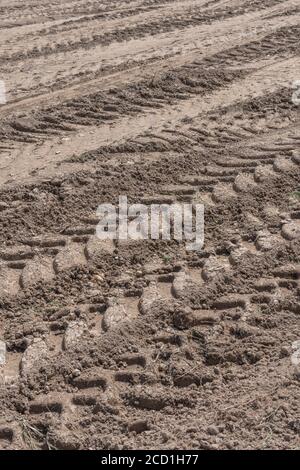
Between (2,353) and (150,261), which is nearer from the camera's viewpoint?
(2,353)

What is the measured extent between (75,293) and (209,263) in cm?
103

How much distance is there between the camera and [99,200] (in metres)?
5.82

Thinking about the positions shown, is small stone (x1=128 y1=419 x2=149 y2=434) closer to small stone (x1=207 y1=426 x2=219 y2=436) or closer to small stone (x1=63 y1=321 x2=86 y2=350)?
small stone (x1=207 y1=426 x2=219 y2=436)

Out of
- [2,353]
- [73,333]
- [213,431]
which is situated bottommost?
[213,431]

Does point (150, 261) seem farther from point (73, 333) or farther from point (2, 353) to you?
point (2, 353)

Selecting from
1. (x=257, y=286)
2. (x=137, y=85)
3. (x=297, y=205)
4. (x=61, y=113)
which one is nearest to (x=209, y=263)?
(x=257, y=286)

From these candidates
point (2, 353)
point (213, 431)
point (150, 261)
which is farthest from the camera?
point (150, 261)

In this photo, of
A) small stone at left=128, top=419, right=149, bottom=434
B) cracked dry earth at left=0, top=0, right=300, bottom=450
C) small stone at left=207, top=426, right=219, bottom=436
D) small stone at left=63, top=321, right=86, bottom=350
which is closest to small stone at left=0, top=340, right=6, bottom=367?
cracked dry earth at left=0, top=0, right=300, bottom=450

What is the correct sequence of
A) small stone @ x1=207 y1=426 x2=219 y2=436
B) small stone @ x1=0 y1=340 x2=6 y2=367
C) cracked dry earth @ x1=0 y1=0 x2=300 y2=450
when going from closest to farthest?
1. small stone @ x1=207 y1=426 x2=219 y2=436
2. cracked dry earth @ x1=0 y1=0 x2=300 y2=450
3. small stone @ x1=0 y1=340 x2=6 y2=367

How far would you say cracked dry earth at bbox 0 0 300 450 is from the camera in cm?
362

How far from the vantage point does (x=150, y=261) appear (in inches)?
197

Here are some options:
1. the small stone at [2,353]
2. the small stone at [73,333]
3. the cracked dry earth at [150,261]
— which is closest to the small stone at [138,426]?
the cracked dry earth at [150,261]

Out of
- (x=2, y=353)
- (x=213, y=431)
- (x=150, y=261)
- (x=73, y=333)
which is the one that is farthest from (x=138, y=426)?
(x=150, y=261)

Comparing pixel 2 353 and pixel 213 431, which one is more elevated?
pixel 2 353
